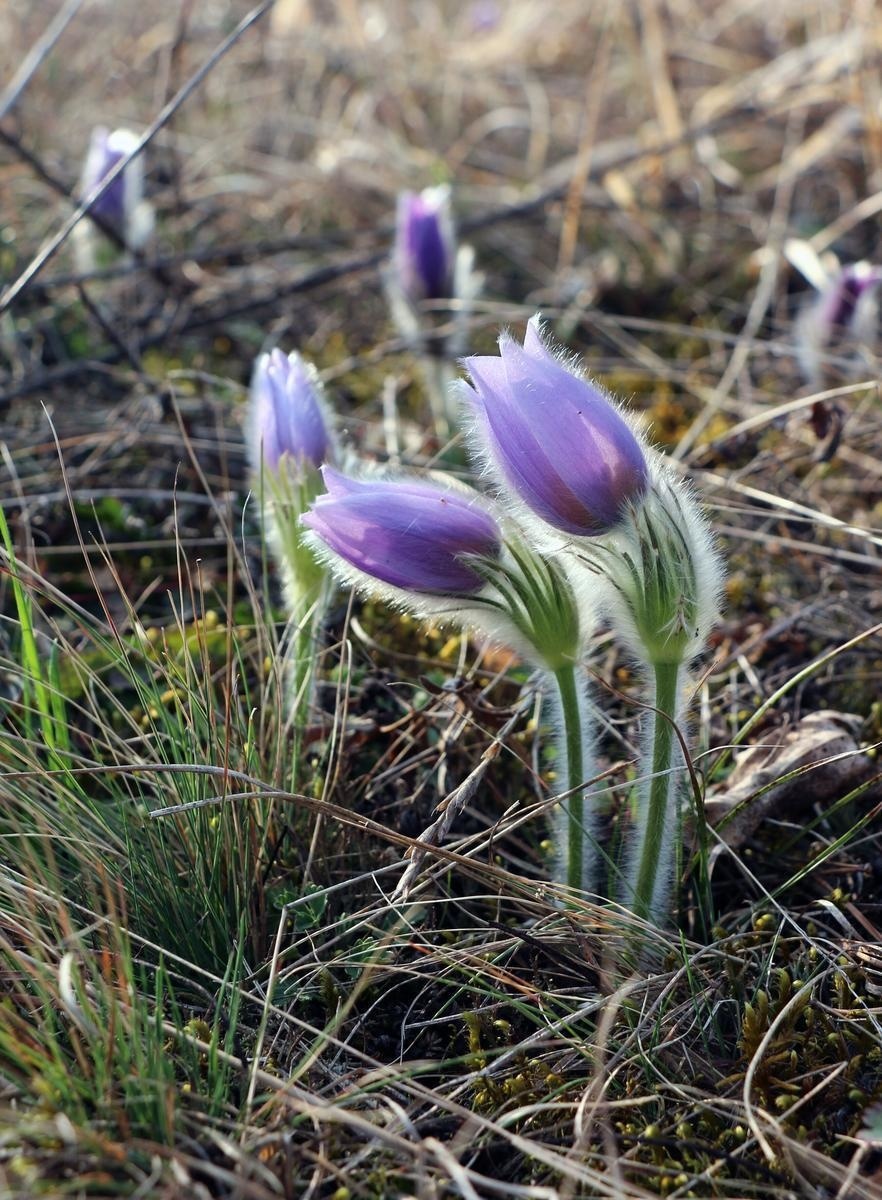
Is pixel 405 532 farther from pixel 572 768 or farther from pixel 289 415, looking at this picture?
pixel 289 415

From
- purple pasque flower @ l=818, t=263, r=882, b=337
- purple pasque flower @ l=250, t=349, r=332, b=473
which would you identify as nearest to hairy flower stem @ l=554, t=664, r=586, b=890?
purple pasque flower @ l=250, t=349, r=332, b=473

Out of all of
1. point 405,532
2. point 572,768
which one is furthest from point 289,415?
point 572,768

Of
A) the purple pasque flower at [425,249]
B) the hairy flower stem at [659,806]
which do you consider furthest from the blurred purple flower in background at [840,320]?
the hairy flower stem at [659,806]

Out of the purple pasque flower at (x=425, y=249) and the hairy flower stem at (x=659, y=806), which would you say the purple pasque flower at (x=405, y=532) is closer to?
the hairy flower stem at (x=659, y=806)

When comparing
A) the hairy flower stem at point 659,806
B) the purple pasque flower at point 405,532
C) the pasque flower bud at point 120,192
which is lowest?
the hairy flower stem at point 659,806

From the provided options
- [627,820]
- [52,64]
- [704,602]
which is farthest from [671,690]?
[52,64]

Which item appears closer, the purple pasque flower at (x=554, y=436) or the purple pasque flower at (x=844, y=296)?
the purple pasque flower at (x=554, y=436)
